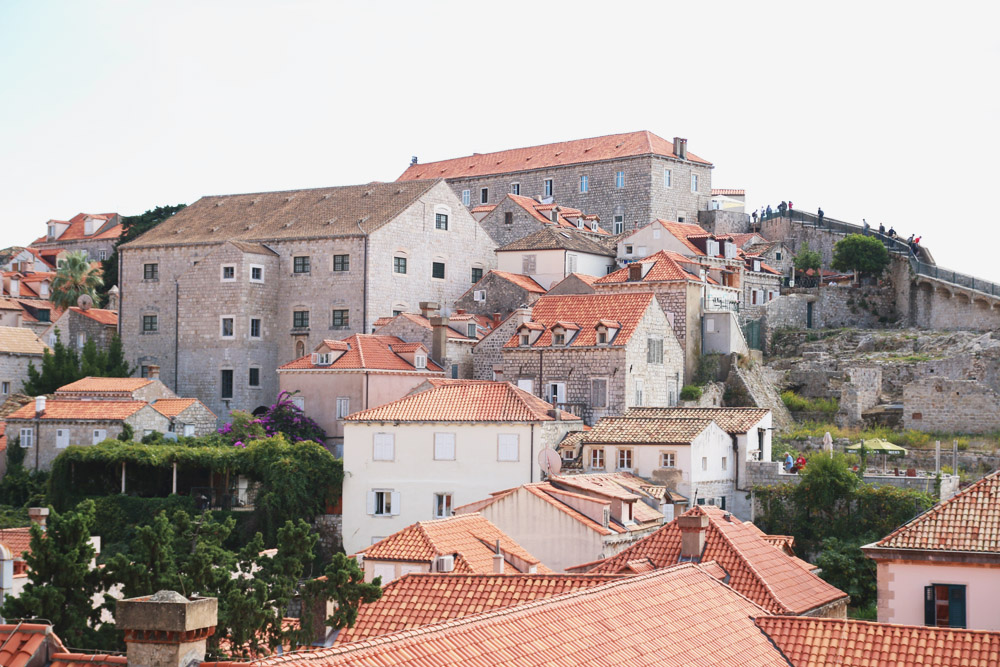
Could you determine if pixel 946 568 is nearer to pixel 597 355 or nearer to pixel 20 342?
pixel 597 355

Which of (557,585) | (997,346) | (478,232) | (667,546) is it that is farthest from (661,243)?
(557,585)

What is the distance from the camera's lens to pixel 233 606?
76.4 ft

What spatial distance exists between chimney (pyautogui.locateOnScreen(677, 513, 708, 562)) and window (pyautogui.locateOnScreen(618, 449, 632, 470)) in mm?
18415

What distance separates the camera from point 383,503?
160 feet

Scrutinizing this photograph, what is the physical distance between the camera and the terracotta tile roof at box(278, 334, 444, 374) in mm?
55969

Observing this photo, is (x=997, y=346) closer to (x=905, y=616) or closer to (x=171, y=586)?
(x=905, y=616)

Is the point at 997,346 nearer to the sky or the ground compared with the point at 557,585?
nearer to the sky

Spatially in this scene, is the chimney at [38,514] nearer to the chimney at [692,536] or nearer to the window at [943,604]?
the chimney at [692,536]

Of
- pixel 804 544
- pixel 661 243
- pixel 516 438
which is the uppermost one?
pixel 661 243

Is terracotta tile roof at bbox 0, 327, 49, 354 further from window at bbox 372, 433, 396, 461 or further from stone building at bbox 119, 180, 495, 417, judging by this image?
window at bbox 372, 433, 396, 461

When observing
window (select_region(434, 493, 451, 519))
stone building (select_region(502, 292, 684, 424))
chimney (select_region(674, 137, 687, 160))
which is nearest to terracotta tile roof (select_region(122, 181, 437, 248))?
stone building (select_region(502, 292, 684, 424))

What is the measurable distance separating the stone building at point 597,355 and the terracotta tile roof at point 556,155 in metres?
28.1

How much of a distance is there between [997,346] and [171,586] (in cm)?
4702

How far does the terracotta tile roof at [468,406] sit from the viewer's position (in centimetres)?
4734
